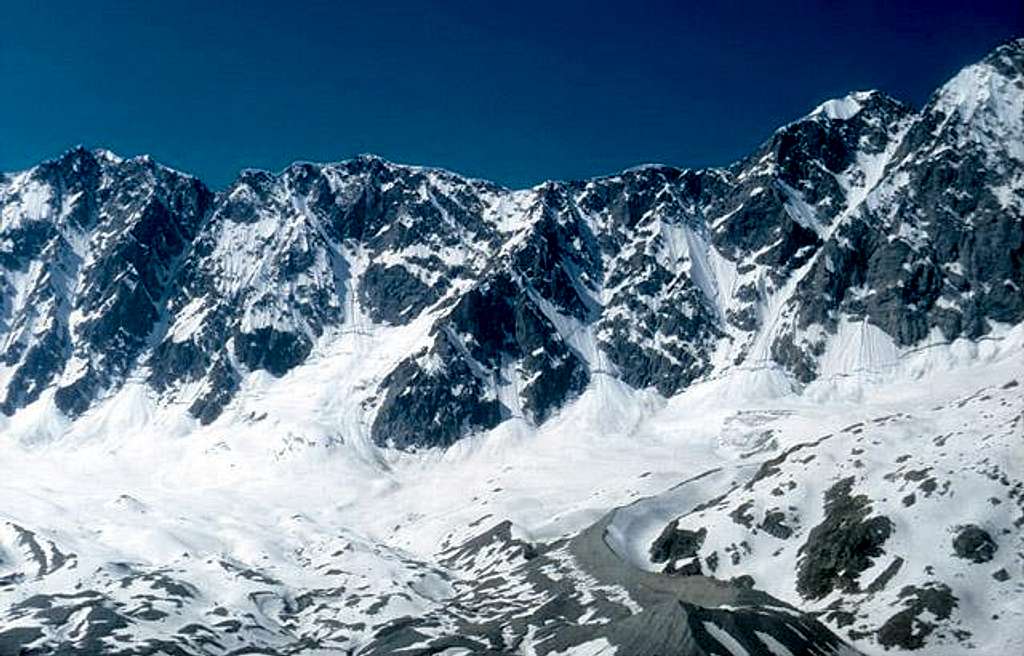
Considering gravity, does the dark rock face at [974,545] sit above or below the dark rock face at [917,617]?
above

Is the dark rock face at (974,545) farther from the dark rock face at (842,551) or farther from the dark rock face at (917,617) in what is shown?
the dark rock face at (842,551)

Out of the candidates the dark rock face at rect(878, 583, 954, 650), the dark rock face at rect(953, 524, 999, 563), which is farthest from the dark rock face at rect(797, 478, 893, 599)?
the dark rock face at rect(878, 583, 954, 650)

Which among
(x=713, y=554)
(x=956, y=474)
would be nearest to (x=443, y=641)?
(x=713, y=554)

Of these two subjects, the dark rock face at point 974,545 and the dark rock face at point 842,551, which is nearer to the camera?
the dark rock face at point 974,545

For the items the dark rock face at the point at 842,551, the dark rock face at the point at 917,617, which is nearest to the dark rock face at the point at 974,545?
the dark rock face at the point at 917,617

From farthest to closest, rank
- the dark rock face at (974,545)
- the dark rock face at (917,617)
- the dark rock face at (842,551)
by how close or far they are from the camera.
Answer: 1. the dark rock face at (842,551)
2. the dark rock face at (974,545)
3. the dark rock face at (917,617)

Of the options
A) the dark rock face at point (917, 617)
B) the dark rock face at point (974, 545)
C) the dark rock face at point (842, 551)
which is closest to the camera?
the dark rock face at point (917, 617)

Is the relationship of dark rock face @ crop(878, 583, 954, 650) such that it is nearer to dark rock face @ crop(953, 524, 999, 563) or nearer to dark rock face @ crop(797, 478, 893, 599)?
dark rock face @ crop(953, 524, 999, 563)

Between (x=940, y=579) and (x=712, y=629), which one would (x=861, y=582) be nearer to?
(x=940, y=579)
